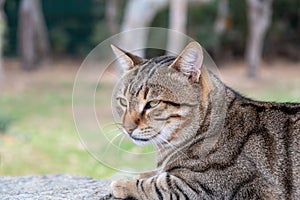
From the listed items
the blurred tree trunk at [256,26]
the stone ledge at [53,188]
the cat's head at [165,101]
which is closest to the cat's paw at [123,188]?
the stone ledge at [53,188]

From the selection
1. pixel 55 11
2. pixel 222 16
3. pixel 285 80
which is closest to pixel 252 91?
pixel 285 80

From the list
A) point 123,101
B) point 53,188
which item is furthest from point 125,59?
A: point 53,188

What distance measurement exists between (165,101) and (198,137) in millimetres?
262

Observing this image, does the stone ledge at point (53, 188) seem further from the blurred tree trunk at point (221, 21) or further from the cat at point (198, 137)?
the blurred tree trunk at point (221, 21)

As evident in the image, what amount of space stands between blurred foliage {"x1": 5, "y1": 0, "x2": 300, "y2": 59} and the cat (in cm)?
1788

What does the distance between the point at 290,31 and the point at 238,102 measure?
19461 millimetres

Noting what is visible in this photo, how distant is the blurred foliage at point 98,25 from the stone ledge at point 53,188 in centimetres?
1674

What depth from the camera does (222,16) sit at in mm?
21203

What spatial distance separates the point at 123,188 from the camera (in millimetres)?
3580

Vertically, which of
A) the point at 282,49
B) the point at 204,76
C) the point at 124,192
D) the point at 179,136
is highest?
the point at 204,76

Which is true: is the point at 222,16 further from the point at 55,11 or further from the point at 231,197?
the point at 231,197

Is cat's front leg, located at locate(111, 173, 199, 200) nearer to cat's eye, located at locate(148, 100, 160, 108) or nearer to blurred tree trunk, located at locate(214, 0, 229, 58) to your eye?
cat's eye, located at locate(148, 100, 160, 108)

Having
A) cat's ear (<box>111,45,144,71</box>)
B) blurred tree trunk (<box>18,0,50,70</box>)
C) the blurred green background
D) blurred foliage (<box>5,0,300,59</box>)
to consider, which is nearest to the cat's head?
cat's ear (<box>111,45,144,71</box>)

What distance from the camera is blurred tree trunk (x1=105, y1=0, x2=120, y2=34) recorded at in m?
21.1
